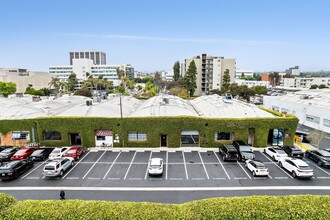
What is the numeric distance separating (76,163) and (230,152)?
18396 millimetres

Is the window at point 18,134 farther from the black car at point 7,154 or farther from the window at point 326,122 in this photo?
the window at point 326,122

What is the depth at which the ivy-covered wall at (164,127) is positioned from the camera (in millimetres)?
30078

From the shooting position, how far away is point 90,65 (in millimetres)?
157875

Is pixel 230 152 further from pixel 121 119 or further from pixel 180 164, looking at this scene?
pixel 121 119

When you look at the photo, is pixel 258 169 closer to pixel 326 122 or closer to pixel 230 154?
pixel 230 154

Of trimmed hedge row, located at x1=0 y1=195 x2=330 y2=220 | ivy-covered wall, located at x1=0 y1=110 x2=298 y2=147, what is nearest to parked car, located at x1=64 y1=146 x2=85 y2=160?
ivy-covered wall, located at x1=0 y1=110 x2=298 y2=147

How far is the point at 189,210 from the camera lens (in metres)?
12.4

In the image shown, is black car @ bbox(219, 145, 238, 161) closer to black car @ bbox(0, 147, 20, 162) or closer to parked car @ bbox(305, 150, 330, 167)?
parked car @ bbox(305, 150, 330, 167)

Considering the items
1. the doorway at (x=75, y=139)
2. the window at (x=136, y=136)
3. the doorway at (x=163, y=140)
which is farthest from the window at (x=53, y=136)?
the doorway at (x=163, y=140)

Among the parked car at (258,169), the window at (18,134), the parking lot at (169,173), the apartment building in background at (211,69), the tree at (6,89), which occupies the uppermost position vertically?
the apartment building in background at (211,69)

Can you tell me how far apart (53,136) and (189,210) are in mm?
25916

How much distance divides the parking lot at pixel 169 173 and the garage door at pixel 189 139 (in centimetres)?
283

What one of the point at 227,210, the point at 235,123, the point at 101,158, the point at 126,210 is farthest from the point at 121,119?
the point at 227,210

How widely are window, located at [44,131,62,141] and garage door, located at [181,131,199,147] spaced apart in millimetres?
17980
